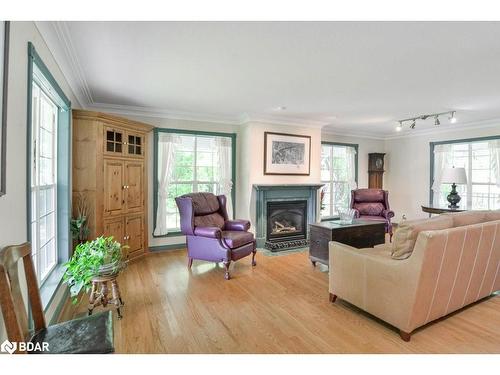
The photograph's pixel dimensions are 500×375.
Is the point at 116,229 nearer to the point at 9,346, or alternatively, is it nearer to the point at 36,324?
the point at 36,324

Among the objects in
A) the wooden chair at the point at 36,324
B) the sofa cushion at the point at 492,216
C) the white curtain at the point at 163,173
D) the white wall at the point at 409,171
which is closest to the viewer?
the wooden chair at the point at 36,324

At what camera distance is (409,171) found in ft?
21.9

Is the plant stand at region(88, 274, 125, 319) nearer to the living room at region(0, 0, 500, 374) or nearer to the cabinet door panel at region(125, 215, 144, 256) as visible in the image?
the living room at region(0, 0, 500, 374)

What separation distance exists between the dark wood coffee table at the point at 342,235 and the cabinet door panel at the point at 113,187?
2758 mm

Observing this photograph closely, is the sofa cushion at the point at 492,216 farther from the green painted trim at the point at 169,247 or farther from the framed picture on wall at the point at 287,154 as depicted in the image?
the green painted trim at the point at 169,247

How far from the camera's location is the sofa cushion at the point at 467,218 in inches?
97.2

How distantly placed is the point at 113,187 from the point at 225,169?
2.05 metres

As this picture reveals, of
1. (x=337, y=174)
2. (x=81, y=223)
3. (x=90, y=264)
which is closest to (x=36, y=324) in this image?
(x=90, y=264)

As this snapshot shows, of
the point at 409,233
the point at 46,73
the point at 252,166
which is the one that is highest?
the point at 46,73

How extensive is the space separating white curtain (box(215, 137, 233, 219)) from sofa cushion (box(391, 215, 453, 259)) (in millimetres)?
3369

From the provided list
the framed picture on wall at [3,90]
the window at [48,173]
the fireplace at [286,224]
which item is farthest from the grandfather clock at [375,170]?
the framed picture on wall at [3,90]
